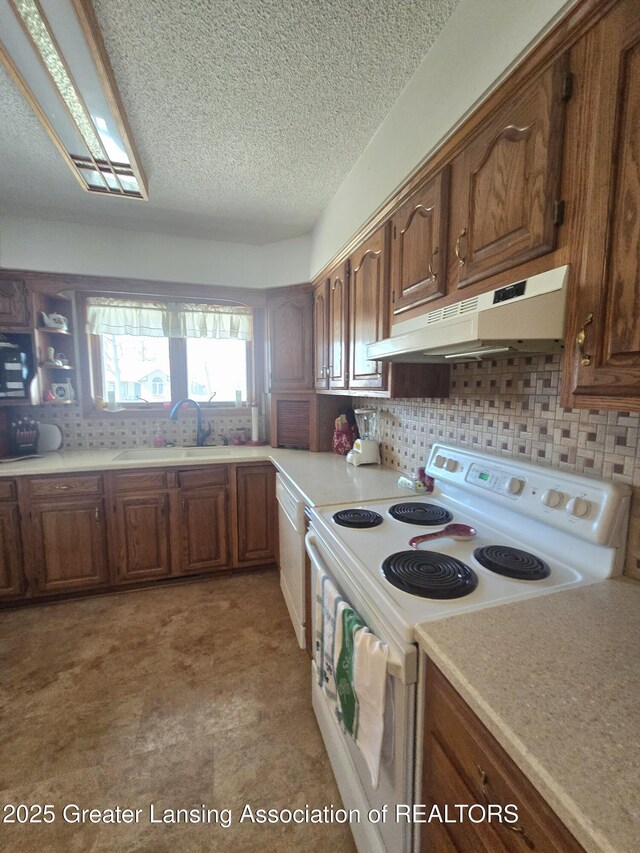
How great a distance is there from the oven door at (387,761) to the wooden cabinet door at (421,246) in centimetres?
101

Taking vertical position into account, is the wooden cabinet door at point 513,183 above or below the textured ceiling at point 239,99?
below

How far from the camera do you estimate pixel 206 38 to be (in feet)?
3.88

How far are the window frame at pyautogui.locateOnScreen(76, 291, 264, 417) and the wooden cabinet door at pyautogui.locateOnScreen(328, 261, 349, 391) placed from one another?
1040 millimetres

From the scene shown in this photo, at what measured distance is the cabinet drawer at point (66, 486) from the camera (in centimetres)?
217

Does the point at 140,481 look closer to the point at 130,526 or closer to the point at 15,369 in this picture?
the point at 130,526

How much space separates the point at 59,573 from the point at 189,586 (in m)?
0.80

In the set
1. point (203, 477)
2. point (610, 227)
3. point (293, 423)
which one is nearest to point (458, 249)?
point (610, 227)

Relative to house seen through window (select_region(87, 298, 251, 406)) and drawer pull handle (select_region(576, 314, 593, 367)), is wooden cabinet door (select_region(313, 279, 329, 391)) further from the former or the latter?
drawer pull handle (select_region(576, 314, 593, 367))

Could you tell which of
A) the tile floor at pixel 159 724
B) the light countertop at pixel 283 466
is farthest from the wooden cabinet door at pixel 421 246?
the tile floor at pixel 159 724

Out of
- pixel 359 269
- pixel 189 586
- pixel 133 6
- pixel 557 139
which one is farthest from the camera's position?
pixel 189 586

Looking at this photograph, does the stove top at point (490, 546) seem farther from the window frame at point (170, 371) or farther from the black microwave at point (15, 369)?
the black microwave at point (15, 369)

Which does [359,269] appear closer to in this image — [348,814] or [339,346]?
[339,346]

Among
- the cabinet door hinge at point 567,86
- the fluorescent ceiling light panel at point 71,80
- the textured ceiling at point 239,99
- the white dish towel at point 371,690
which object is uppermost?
the textured ceiling at point 239,99

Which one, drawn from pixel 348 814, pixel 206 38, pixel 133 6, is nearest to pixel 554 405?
pixel 348 814
